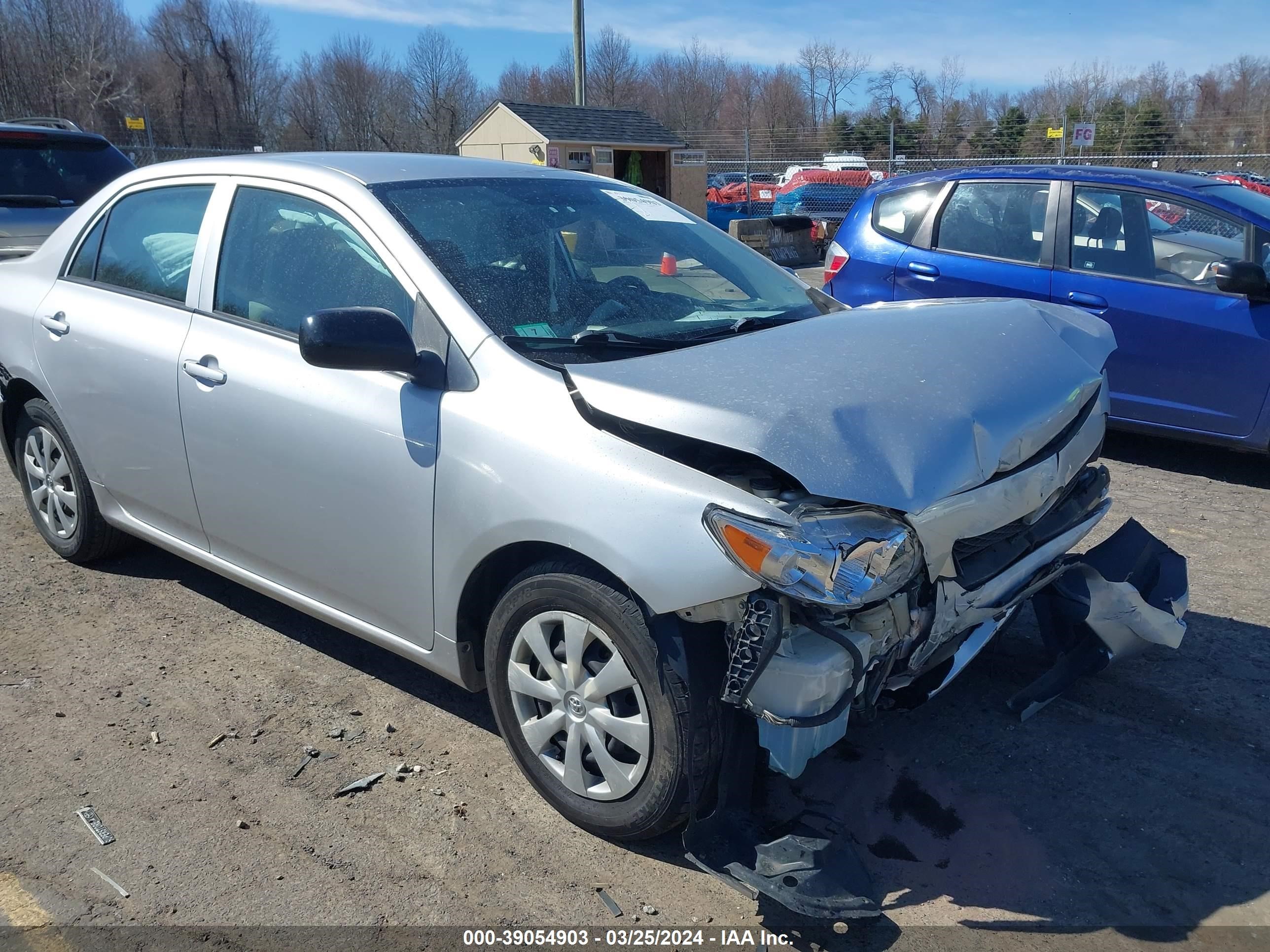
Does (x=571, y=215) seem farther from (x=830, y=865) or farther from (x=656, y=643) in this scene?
(x=830, y=865)

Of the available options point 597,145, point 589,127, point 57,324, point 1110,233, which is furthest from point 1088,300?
point 589,127

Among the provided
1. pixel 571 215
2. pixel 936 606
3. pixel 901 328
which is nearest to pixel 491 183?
pixel 571 215

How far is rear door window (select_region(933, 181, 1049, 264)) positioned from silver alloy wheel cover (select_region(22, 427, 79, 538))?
522cm

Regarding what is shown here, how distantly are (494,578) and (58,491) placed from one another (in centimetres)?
269

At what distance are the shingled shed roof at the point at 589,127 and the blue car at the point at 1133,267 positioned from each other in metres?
14.9

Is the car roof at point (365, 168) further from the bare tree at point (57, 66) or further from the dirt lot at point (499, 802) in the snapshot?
the bare tree at point (57, 66)

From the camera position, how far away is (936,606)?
2.53 metres

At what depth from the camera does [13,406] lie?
15.0 ft

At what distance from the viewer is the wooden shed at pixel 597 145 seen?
20.9 meters

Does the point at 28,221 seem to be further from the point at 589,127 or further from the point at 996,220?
the point at 589,127

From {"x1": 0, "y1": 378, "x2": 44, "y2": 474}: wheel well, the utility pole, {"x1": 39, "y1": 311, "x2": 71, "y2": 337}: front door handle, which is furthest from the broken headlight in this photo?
the utility pole

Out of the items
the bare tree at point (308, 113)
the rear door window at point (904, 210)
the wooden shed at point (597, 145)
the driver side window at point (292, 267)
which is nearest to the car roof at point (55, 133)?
the driver side window at point (292, 267)

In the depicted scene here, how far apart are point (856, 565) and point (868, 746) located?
114 cm

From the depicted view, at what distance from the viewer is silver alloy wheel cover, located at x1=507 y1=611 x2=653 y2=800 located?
2566mm
